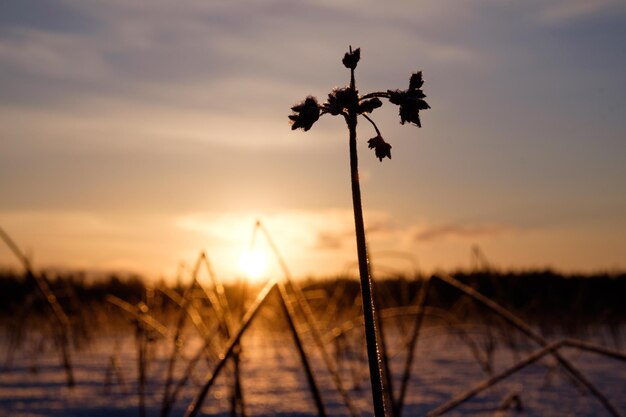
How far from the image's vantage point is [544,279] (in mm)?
10734

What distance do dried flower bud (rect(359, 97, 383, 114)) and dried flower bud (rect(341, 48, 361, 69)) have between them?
1.9 inches

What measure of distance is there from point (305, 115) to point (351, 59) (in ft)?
0.30

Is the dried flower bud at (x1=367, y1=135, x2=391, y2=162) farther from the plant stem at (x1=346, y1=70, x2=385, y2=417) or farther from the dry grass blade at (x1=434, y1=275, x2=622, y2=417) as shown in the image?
the dry grass blade at (x1=434, y1=275, x2=622, y2=417)

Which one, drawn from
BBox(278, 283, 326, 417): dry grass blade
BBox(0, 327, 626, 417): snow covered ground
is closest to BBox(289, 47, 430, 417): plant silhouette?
BBox(278, 283, 326, 417): dry grass blade

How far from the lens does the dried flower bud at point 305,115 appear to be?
3.05 feet

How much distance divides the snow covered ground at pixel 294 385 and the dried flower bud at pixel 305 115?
2.10 meters

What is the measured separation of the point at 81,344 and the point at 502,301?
3.33 meters

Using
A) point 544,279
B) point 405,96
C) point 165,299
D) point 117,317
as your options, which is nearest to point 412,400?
point 405,96

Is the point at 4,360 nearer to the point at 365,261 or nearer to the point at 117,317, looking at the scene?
the point at 117,317

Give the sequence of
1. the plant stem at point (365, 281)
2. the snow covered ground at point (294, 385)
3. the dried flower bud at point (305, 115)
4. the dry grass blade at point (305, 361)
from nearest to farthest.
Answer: the plant stem at point (365, 281) < the dried flower bud at point (305, 115) < the dry grass blade at point (305, 361) < the snow covered ground at point (294, 385)

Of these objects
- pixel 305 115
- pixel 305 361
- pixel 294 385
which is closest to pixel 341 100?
pixel 305 115

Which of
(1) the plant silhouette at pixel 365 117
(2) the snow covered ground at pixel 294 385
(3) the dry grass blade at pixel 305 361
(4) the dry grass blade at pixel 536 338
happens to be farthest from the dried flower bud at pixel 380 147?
→ (2) the snow covered ground at pixel 294 385

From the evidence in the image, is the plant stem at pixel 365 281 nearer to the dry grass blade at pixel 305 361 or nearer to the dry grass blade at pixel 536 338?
the dry grass blade at pixel 305 361

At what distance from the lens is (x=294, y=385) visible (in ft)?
12.8
